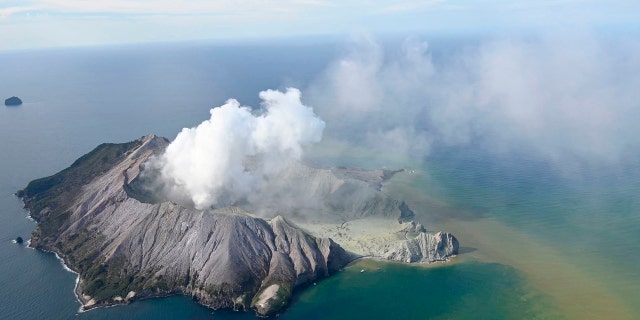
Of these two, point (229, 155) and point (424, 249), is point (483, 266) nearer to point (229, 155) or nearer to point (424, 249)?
point (424, 249)

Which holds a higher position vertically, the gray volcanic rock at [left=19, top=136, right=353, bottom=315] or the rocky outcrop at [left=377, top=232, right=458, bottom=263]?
the rocky outcrop at [left=377, top=232, right=458, bottom=263]

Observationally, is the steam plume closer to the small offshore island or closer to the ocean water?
the small offshore island

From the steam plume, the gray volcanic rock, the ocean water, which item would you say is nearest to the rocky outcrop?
the ocean water

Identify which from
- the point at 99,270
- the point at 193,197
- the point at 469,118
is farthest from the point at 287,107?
the point at 469,118

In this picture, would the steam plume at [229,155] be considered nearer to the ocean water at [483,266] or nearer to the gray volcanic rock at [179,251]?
the gray volcanic rock at [179,251]

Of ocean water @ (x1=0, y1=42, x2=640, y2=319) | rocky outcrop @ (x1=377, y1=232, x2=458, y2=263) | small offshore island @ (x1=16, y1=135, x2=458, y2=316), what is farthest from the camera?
rocky outcrop @ (x1=377, y1=232, x2=458, y2=263)

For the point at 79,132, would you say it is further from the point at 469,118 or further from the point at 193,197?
the point at 469,118
